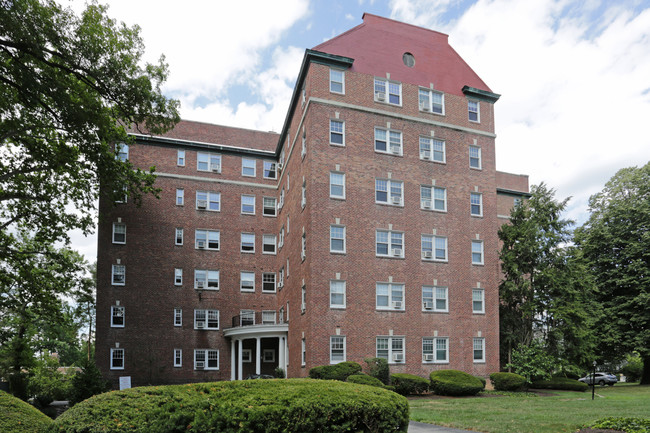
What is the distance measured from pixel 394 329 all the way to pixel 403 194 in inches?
315

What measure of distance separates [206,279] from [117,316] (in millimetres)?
6637

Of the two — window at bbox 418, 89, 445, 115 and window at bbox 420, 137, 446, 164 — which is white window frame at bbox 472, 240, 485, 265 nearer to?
window at bbox 420, 137, 446, 164

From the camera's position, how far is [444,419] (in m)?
16.1

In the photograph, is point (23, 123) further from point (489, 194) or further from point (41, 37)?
point (489, 194)

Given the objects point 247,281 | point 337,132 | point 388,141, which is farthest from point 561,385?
point 247,281

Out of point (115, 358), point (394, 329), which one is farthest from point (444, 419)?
point (115, 358)

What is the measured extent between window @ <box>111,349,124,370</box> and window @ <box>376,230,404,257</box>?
19.8 m

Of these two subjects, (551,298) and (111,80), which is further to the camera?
(551,298)

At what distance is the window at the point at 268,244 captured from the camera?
137 feet

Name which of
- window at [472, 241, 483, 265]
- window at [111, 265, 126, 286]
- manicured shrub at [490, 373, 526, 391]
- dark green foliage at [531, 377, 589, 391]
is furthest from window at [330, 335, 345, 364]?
window at [111, 265, 126, 286]

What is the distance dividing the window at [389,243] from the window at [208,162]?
16.4 metres

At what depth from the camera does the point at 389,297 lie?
1198 inches

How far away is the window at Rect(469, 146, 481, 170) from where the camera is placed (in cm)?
3434

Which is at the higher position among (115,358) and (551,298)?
(551,298)
